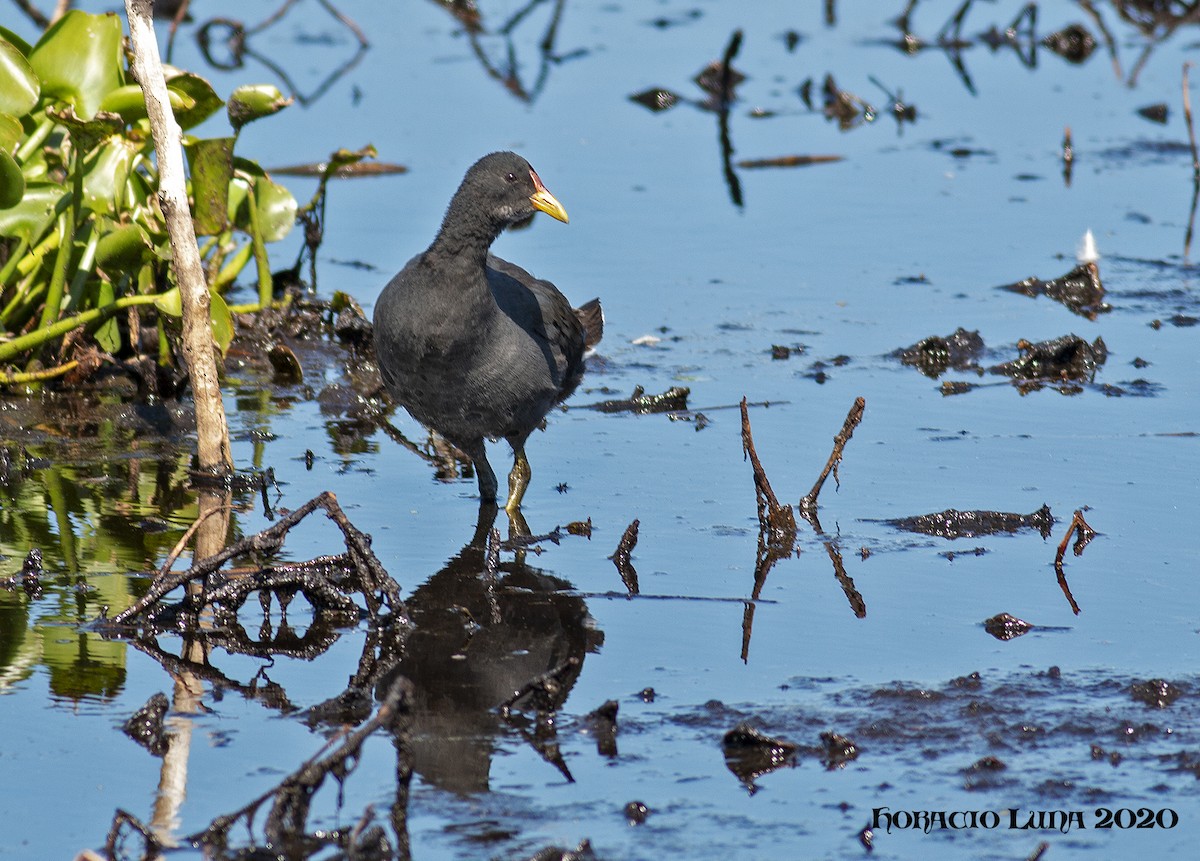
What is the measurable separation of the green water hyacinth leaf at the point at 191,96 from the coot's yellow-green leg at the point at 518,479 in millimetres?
1610

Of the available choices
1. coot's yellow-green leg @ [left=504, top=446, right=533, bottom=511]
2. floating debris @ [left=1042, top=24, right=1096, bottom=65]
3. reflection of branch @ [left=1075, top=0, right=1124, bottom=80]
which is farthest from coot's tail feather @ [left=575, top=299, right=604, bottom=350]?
floating debris @ [left=1042, top=24, right=1096, bottom=65]

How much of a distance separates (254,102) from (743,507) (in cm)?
224

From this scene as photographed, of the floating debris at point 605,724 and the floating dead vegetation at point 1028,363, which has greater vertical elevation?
the floating dead vegetation at point 1028,363

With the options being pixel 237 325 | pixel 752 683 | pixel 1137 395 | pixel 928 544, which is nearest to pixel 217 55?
pixel 237 325

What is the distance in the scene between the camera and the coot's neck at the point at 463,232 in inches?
210

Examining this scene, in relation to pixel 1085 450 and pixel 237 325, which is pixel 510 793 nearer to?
pixel 1085 450

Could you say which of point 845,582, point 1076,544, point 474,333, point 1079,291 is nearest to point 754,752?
point 845,582

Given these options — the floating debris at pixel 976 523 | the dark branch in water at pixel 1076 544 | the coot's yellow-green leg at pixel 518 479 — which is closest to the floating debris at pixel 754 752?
the dark branch in water at pixel 1076 544

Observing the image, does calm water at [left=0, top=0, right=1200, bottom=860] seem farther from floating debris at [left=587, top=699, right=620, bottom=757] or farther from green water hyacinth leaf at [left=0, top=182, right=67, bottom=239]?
green water hyacinth leaf at [left=0, top=182, right=67, bottom=239]

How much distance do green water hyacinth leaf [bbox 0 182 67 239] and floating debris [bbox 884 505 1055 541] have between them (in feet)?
10.2

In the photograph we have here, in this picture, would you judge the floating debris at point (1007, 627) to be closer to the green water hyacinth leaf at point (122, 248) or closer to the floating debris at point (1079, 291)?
the green water hyacinth leaf at point (122, 248)

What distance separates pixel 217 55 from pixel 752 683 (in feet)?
31.5

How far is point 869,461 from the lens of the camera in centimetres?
604

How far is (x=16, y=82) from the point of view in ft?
18.7
